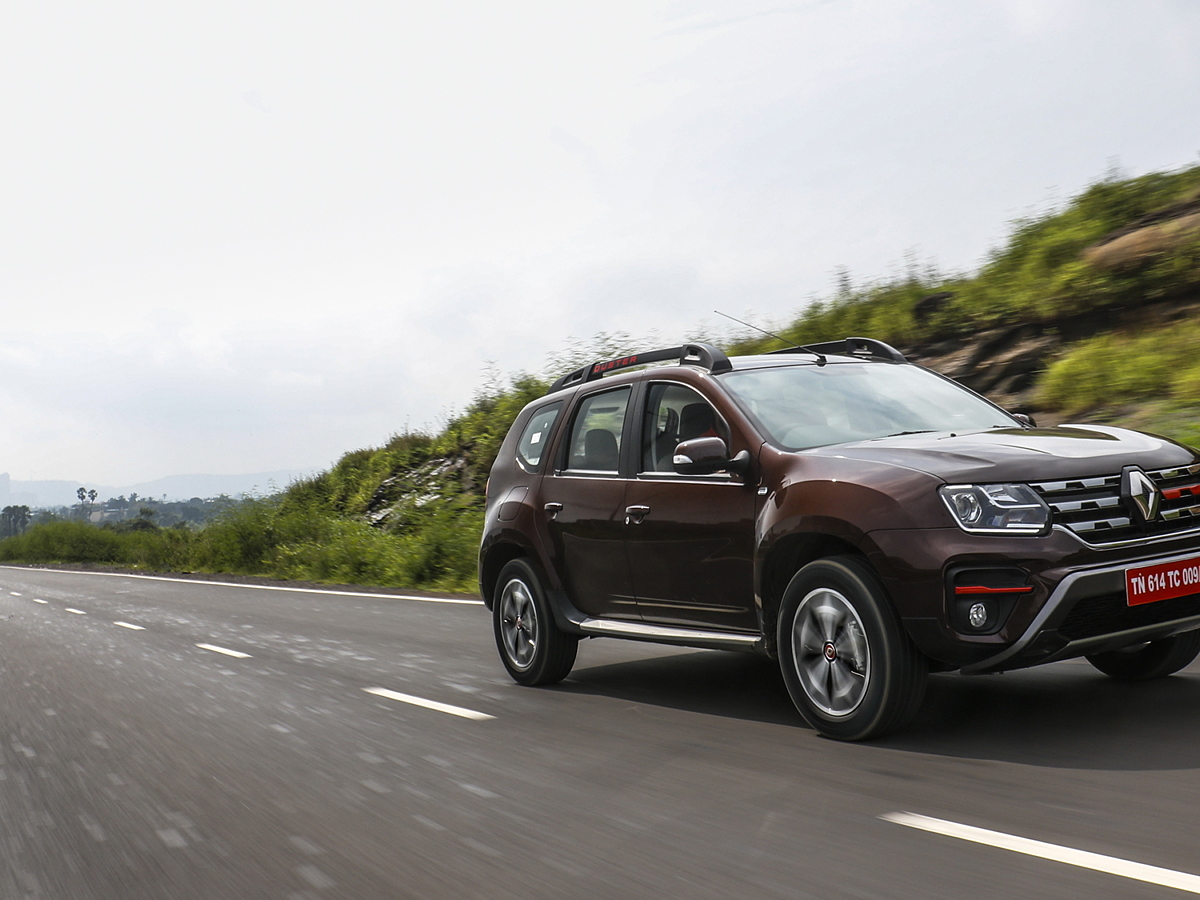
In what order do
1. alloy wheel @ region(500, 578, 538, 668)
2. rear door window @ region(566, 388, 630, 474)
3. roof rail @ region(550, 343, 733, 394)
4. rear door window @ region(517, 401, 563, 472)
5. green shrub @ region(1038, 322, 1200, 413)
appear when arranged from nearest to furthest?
1. roof rail @ region(550, 343, 733, 394)
2. rear door window @ region(566, 388, 630, 474)
3. alloy wheel @ region(500, 578, 538, 668)
4. rear door window @ region(517, 401, 563, 472)
5. green shrub @ region(1038, 322, 1200, 413)

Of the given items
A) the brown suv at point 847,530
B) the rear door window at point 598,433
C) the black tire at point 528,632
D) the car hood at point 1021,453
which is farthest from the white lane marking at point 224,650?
the car hood at point 1021,453

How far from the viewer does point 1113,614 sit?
189 inches

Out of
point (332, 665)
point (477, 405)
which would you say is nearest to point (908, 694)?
point (332, 665)

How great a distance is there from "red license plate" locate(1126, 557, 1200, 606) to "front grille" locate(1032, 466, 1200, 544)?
14 cm

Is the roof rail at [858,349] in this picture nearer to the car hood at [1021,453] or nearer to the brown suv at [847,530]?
the brown suv at [847,530]

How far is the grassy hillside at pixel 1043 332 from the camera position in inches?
483

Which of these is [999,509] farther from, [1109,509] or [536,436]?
[536,436]

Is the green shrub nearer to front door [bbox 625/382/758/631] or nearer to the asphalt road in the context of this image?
the asphalt road

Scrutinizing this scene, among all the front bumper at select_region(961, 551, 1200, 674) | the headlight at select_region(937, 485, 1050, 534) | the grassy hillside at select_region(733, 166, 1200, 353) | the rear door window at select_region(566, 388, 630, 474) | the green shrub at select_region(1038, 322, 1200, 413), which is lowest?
the front bumper at select_region(961, 551, 1200, 674)

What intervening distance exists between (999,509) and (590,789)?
1982 millimetres

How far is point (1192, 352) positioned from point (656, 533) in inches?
316

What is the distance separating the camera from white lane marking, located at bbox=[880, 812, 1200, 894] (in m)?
3.35

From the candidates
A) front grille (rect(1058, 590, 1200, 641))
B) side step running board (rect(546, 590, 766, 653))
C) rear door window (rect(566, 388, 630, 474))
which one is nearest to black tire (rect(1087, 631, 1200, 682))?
front grille (rect(1058, 590, 1200, 641))

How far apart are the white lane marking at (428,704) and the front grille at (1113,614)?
Answer: 3.24 meters
